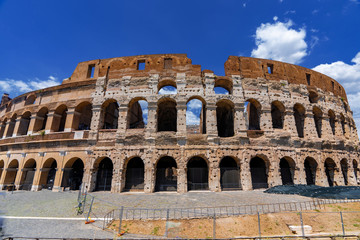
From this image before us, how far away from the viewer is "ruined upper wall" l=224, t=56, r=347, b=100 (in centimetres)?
1772

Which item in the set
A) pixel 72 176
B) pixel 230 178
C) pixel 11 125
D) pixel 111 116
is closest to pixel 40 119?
pixel 11 125

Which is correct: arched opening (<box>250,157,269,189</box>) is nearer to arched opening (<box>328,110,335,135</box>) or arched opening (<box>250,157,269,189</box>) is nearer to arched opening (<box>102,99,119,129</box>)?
arched opening (<box>328,110,335,135</box>)

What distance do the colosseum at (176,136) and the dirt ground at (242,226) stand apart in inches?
259

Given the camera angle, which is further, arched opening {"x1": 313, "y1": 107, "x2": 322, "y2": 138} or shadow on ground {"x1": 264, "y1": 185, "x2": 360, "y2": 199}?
arched opening {"x1": 313, "y1": 107, "x2": 322, "y2": 138}

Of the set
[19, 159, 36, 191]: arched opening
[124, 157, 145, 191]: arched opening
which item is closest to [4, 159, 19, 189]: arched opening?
[19, 159, 36, 191]: arched opening

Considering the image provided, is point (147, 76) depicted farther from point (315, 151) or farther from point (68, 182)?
point (315, 151)

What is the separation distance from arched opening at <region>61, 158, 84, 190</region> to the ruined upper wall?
16960 mm

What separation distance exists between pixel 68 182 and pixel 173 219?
42.2ft

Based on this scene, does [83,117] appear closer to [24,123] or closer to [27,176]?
[24,123]

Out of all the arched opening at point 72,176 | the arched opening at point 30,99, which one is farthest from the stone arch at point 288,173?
the arched opening at point 30,99

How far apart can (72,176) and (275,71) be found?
22.7m

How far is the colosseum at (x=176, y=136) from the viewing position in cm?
1482

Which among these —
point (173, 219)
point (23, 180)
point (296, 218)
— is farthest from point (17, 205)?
point (296, 218)

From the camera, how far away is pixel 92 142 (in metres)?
15.5
